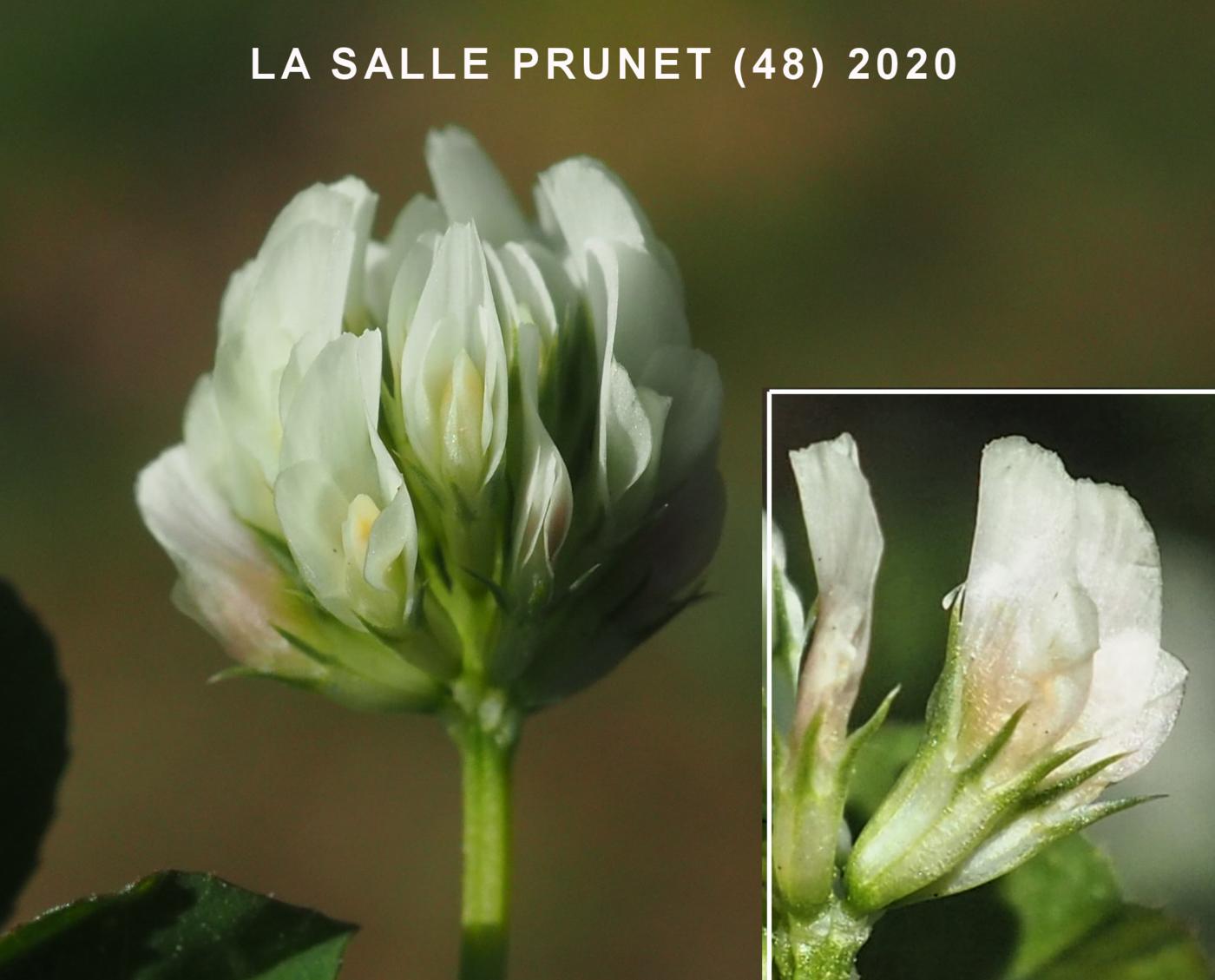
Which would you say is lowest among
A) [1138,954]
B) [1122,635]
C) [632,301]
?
[1138,954]

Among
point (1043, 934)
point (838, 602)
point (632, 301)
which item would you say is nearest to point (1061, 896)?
point (1043, 934)

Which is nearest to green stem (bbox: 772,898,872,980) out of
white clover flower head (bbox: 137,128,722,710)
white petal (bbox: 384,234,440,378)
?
white clover flower head (bbox: 137,128,722,710)

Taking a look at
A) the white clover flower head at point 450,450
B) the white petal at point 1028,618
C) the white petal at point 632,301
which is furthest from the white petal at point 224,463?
the white petal at point 1028,618

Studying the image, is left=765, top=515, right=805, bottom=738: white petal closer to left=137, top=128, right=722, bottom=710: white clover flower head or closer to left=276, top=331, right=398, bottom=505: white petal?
left=137, top=128, right=722, bottom=710: white clover flower head

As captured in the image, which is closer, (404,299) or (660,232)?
(404,299)

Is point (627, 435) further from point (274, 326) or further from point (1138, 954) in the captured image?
point (1138, 954)

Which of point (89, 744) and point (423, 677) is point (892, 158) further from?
point (89, 744)

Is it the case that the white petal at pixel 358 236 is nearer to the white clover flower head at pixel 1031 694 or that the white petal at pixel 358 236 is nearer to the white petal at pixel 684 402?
the white petal at pixel 684 402
